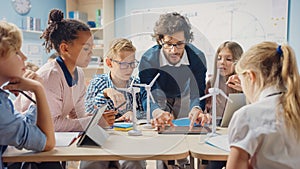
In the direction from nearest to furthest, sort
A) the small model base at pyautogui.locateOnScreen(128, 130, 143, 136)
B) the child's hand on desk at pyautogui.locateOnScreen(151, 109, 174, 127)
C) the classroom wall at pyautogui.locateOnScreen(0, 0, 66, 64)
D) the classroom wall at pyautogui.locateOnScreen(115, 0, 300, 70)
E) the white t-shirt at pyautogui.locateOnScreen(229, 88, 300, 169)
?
the white t-shirt at pyautogui.locateOnScreen(229, 88, 300, 169), the small model base at pyautogui.locateOnScreen(128, 130, 143, 136), the child's hand on desk at pyautogui.locateOnScreen(151, 109, 174, 127), the classroom wall at pyautogui.locateOnScreen(115, 0, 300, 70), the classroom wall at pyautogui.locateOnScreen(0, 0, 66, 64)

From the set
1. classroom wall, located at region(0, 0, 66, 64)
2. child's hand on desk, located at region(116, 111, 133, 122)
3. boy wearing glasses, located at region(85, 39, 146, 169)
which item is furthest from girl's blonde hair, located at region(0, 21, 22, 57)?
classroom wall, located at region(0, 0, 66, 64)

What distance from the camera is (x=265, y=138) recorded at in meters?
0.79

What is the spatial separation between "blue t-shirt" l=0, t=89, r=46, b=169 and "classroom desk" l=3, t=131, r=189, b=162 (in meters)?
0.03

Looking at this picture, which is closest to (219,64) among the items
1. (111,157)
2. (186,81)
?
(186,81)

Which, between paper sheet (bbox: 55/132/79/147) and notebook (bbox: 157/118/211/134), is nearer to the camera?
paper sheet (bbox: 55/132/79/147)

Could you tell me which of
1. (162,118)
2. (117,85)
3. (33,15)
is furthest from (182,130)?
(33,15)

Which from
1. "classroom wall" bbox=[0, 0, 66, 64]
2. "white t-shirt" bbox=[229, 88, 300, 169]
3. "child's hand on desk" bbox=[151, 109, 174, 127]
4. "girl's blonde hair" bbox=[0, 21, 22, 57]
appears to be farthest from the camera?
"classroom wall" bbox=[0, 0, 66, 64]

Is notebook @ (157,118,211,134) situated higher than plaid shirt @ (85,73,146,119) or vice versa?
plaid shirt @ (85,73,146,119)

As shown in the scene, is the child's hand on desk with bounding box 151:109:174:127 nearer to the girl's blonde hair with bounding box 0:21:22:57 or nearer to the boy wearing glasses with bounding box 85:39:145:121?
the boy wearing glasses with bounding box 85:39:145:121

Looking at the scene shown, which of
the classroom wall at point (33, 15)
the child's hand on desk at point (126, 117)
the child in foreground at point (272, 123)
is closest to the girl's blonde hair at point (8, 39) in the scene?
the child's hand on desk at point (126, 117)

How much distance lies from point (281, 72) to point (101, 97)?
2.58 feet

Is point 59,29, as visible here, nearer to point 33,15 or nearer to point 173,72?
point 173,72

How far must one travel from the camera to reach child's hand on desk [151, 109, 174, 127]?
129 cm

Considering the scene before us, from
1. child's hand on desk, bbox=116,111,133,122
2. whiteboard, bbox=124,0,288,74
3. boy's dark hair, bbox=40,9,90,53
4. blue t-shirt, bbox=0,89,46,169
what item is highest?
whiteboard, bbox=124,0,288,74
